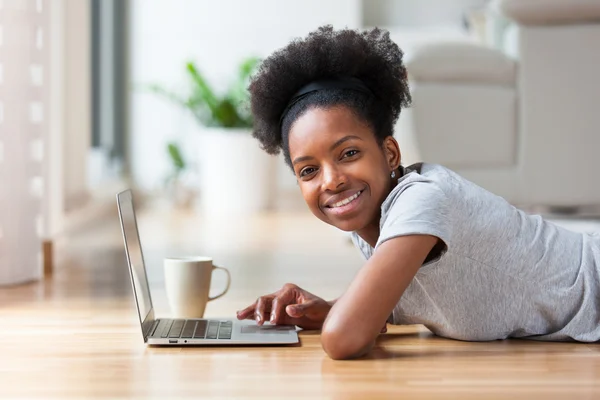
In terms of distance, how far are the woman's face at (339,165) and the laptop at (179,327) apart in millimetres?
226

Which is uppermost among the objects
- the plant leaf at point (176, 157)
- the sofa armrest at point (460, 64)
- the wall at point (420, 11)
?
the wall at point (420, 11)

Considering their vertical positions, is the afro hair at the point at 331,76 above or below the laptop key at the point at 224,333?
above

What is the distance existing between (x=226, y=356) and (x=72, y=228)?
2.47 metres

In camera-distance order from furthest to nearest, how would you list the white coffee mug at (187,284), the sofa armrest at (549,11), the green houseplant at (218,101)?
the green houseplant at (218,101), the sofa armrest at (549,11), the white coffee mug at (187,284)

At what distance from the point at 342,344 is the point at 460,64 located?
1971 millimetres

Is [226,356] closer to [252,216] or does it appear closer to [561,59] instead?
[561,59]

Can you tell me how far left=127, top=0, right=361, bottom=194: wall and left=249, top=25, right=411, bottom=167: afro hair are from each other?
12.7ft

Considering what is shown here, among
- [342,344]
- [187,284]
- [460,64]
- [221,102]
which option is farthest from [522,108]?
[221,102]

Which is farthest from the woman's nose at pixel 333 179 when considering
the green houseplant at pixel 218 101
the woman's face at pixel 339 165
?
the green houseplant at pixel 218 101

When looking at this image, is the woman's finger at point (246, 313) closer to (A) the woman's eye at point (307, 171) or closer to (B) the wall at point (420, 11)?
(A) the woman's eye at point (307, 171)

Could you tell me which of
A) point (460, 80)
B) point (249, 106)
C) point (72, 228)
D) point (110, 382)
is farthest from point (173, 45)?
point (110, 382)

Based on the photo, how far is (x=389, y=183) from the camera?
1.48 meters

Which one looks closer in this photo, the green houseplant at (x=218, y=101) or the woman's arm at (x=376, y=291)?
the woman's arm at (x=376, y=291)

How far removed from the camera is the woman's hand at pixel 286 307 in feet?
5.27
